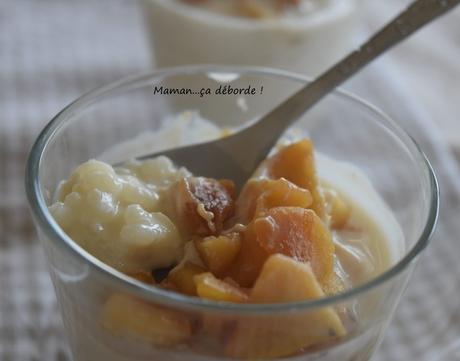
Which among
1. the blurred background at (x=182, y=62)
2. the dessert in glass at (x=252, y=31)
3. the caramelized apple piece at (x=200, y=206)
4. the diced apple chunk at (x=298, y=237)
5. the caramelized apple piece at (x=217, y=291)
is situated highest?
the diced apple chunk at (x=298, y=237)

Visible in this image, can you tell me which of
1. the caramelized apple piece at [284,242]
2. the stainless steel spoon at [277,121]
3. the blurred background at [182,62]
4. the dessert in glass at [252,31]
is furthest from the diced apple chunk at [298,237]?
the dessert in glass at [252,31]

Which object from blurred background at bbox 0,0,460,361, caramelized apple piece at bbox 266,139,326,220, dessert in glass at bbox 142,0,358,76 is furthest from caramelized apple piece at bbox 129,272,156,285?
dessert in glass at bbox 142,0,358,76

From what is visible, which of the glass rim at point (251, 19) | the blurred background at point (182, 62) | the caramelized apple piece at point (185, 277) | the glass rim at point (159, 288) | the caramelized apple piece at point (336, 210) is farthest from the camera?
the glass rim at point (251, 19)

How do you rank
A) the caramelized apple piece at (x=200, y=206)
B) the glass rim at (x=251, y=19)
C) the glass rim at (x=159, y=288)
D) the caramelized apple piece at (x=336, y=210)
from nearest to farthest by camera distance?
the glass rim at (x=159, y=288) < the caramelized apple piece at (x=200, y=206) < the caramelized apple piece at (x=336, y=210) < the glass rim at (x=251, y=19)

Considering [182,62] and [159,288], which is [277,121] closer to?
[159,288]

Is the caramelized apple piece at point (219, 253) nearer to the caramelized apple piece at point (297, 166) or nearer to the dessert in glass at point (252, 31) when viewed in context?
the caramelized apple piece at point (297, 166)

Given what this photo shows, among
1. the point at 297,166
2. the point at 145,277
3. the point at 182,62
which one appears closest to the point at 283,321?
the point at 145,277

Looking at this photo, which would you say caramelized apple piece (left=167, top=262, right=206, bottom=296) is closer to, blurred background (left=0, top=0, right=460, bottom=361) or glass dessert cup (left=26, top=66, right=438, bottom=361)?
glass dessert cup (left=26, top=66, right=438, bottom=361)

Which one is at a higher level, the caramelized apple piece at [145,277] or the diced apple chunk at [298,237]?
the diced apple chunk at [298,237]
